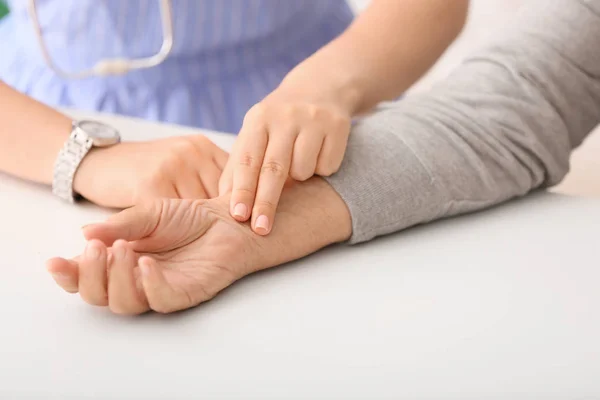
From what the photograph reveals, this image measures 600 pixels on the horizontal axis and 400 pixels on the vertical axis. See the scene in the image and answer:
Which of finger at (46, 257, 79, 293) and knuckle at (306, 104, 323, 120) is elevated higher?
knuckle at (306, 104, 323, 120)

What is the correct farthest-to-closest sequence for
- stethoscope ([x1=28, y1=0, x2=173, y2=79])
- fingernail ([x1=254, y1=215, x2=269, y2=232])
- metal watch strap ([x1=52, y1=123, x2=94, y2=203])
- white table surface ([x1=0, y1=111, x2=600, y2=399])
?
stethoscope ([x1=28, y1=0, x2=173, y2=79]) → metal watch strap ([x1=52, y1=123, x2=94, y2=203]) → fingernail ([x1=254, y1=215, x2=269, y2=232]) → white table surface ([x1=0, y1=111, x2=600, y2=399])

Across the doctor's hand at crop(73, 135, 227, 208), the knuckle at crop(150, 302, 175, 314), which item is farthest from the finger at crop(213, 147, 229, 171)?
the knuckle at crop(150, 302, 175, 314)

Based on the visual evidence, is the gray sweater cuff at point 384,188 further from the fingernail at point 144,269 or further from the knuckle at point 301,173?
the fingernail at point 144,269

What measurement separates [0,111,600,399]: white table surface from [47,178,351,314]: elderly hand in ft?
0.05

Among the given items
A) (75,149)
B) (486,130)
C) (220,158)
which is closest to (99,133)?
(75,149)

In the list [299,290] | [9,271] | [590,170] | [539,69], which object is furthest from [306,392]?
[590,170]

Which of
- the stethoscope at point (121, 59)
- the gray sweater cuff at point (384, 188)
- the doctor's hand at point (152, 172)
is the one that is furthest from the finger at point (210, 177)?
the stethoscope at point (121, 59)

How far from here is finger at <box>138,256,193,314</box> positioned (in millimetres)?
448

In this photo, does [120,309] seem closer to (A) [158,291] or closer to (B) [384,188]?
(A) [158,291]

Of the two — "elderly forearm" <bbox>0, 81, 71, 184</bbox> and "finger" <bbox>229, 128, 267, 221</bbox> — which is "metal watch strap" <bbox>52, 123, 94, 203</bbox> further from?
"finger" <bbox>229, 128, 267, 221</bbox>

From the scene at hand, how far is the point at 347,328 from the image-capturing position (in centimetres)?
46

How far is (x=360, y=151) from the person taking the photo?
24.5 inches

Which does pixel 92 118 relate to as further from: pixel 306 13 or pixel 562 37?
pixel 562 37

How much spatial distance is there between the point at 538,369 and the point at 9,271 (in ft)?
1.19
